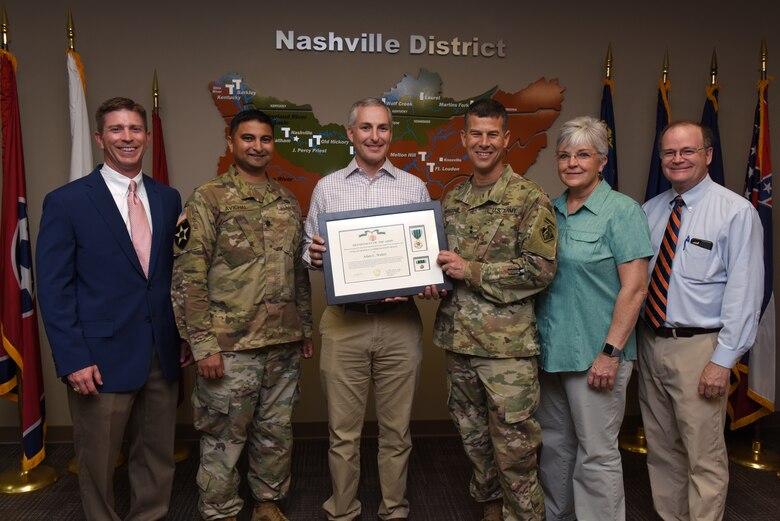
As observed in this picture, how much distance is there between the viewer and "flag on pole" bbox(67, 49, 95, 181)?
3076mm

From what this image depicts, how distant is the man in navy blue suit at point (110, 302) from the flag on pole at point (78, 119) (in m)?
0.94

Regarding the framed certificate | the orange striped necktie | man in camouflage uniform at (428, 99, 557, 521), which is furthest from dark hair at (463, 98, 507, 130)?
the orange striped necktie

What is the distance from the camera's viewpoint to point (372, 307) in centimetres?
243

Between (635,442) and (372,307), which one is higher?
(372,307)

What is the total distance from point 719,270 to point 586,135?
771 mm

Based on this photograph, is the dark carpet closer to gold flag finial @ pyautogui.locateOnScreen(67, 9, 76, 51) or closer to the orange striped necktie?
the orange striped necktie

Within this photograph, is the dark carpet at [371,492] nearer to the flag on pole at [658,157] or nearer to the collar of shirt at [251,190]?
the collar of shirt at [251,190]

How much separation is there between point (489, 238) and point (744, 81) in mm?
2637

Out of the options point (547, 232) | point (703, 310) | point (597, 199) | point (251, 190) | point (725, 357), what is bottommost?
point (725, 357)

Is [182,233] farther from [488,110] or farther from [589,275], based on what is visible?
[589,275]

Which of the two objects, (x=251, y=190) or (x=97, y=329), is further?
(x=251, y=190)

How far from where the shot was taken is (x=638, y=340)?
8.23ft

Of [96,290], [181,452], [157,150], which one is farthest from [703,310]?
[157,150]

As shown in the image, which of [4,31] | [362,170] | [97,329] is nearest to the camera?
[97,329]
